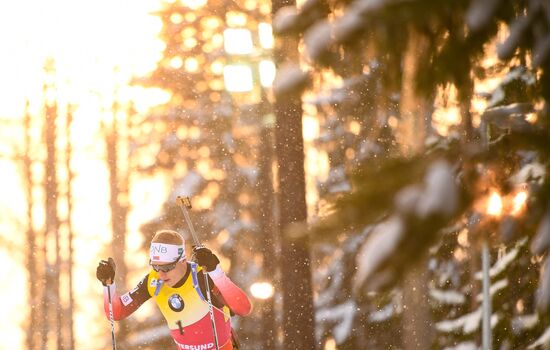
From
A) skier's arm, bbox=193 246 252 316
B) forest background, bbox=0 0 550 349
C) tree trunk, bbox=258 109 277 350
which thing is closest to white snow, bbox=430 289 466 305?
forest background, bbox=0 0 550 349

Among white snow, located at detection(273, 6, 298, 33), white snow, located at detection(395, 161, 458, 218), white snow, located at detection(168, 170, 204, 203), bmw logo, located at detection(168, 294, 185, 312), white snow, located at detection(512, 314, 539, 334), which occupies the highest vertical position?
white snow, located at detection(273, 6, 298, 33)

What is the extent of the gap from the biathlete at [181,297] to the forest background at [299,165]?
64 cm

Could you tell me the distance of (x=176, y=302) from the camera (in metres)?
11.6

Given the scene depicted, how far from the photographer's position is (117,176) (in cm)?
3039

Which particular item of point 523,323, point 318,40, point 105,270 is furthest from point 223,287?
point 318,40

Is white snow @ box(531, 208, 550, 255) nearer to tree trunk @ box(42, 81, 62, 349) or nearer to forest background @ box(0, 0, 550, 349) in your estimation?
forest background @ box(0, 0, 550, 349)

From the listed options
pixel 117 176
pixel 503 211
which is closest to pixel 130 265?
pixel 117 176

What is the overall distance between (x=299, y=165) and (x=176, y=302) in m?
2.00

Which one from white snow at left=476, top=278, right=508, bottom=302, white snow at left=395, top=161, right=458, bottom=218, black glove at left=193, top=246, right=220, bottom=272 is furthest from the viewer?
white snow at left=476, top=278, right=508, bottom=302

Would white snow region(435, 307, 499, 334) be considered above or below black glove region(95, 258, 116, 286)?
below

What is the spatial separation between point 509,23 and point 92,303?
114ft

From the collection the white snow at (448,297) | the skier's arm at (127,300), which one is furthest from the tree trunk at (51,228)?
the skier's arm at (127,300)

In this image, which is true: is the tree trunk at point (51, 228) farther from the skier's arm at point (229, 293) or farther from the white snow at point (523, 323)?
the skier's arm at point (229, 293)

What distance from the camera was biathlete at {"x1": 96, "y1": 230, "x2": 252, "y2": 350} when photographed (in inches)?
444
